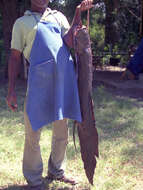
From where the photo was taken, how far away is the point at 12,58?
9.23 feet

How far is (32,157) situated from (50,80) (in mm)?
782

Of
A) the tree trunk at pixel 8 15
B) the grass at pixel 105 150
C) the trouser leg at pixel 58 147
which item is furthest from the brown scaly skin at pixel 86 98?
the tree trunk at pixel 8 15

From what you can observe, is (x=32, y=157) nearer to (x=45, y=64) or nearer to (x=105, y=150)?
(x=45, y=64)

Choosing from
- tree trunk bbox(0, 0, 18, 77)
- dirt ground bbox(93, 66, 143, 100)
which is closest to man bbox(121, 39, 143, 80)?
dirt ground bbox(93, 66, 143, 100)

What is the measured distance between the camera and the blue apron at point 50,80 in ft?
8.79

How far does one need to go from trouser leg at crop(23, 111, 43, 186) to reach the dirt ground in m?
4.48

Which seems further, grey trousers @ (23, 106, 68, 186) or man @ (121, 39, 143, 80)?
man @ (121, 39, 143, 80)

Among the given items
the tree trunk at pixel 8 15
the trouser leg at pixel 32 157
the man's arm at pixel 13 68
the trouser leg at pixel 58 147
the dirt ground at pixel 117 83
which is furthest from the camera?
the tree trunk at pixel 8 15

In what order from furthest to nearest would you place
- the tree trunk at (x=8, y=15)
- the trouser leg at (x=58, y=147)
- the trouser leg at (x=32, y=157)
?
1. the tree trunk at (x=8, y=15)
2. the trouser leg at (x=58, y=147)
3. the trouser leg at (x=32, y=157)

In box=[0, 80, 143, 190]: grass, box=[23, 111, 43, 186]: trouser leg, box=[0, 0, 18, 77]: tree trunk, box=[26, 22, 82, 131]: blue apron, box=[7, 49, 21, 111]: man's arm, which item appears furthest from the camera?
box=[0, 0, 18, 77]: tree trunk

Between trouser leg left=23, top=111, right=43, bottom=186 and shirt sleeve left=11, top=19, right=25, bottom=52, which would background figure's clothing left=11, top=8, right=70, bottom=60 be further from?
trouser leg left=23, top=111, right=43, bottom=186

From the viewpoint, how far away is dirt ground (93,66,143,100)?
773cm

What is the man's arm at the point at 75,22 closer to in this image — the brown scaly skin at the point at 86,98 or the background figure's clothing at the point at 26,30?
the brown scaly skin at the point at 86,98

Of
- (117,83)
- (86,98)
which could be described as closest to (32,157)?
(86,98)
